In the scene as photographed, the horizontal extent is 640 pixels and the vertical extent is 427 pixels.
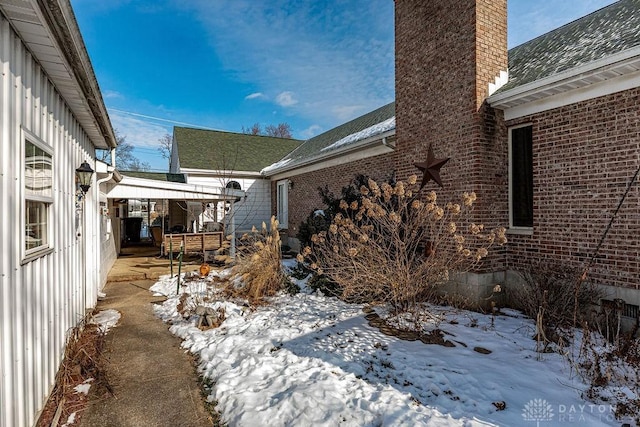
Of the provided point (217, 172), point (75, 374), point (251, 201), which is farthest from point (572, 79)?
point (251, 201)

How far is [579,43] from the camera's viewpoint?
20.4 feet

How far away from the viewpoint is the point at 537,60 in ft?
22.2

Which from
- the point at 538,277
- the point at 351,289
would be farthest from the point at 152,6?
the point at 538,277

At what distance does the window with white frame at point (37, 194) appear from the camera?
3.02m

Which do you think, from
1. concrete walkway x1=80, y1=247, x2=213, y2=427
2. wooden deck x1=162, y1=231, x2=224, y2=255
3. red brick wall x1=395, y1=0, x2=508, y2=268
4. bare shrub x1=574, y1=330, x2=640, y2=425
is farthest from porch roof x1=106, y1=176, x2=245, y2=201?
bare shrub x1=574, y1=330, x2=640, y2=425

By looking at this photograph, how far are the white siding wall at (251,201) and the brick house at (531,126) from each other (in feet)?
31.5

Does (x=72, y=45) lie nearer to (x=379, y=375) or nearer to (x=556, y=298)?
(x=379, y=375)

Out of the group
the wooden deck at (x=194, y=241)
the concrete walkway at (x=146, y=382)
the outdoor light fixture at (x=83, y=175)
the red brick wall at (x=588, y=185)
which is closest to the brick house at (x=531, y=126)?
the red brick wall at (x=588, y=185)

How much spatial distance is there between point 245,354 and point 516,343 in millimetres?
3668

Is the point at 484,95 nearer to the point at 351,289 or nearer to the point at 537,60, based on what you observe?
the point at 537,60

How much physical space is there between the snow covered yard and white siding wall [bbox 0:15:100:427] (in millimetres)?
1591

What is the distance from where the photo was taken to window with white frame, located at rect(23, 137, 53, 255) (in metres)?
3.02

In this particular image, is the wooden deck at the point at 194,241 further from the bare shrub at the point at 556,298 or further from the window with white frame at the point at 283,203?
the bare shrub at the point at 556,298

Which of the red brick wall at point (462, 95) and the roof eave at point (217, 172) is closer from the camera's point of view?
the red brick wall at point (462, 95)
